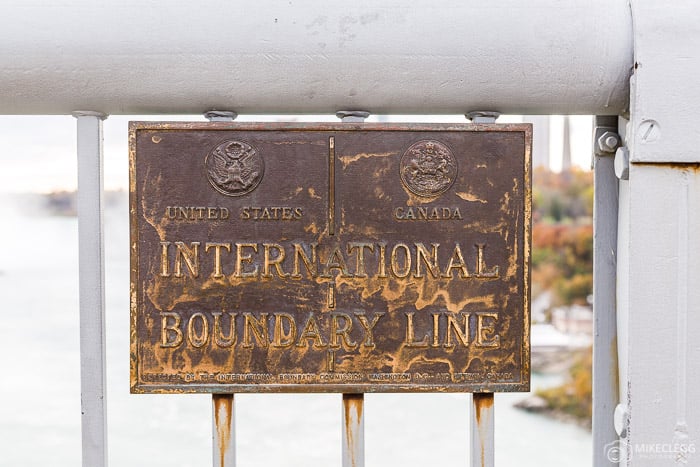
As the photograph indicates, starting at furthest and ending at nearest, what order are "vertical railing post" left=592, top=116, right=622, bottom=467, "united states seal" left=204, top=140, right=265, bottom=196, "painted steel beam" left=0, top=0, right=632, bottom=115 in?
"vertical railing post" left=592, top=116, right=622, bottom=467, "united states seal" left=204, top=140, right=265, bottom=196, "painted steel beam" left=0, top=0, right=632, bottom=115

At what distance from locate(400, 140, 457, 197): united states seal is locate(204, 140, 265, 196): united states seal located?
0.49 metres

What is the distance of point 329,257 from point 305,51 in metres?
0.68

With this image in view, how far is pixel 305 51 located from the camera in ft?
6.51

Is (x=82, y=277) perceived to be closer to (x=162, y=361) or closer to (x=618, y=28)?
(x=162, y=361)

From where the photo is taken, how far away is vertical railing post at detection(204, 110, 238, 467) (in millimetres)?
2064

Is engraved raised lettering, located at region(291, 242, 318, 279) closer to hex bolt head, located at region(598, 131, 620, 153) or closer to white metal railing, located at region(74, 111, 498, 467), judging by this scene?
white metal railing, located at region(74, 111, 498, 467)

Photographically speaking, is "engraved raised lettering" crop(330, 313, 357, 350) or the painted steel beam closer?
the painted steel beam

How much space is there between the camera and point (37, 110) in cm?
208

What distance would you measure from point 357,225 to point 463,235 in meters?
0.36

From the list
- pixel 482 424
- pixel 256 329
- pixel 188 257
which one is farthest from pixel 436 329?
pixel 188 257

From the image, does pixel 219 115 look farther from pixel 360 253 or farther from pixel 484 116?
pixel 484 116

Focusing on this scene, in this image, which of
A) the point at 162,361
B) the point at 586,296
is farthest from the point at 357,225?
the point at 586,296

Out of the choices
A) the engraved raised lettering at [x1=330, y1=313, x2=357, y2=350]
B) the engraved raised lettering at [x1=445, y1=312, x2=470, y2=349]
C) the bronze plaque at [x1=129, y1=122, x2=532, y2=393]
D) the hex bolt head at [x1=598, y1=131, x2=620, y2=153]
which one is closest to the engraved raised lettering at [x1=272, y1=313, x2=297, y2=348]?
the bronze plaque at [x1=129, y1=122, x2=532, y2=393]

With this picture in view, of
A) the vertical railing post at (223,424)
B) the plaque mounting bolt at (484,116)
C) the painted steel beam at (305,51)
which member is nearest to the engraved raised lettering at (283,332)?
the vertical railing post at (223,424)
